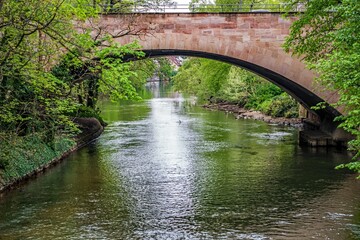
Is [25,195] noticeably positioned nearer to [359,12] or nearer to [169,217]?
[169,217]

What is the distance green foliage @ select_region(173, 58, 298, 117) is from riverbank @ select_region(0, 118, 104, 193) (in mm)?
18056

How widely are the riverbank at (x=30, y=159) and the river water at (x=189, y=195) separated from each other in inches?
16.6

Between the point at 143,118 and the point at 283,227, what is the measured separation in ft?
86.8

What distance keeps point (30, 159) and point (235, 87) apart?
98.5 feet

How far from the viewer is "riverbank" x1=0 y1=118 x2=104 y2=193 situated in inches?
618

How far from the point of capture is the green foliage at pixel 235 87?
38.0 m

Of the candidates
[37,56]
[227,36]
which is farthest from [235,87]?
[37,56]

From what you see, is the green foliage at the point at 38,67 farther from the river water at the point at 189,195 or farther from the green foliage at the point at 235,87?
the green foliage at the point at 235,87

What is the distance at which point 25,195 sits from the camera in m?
14.9

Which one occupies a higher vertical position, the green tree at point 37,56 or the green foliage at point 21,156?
the green tree at point 37,56

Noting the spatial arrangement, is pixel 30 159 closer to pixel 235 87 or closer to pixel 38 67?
pixel 38 67

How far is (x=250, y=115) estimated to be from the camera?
39.4 meters

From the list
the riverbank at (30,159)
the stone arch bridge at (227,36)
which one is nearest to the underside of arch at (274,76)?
the stone arch bridge at (227,36)

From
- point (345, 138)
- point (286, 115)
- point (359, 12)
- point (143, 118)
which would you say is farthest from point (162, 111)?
point (359, 12)
